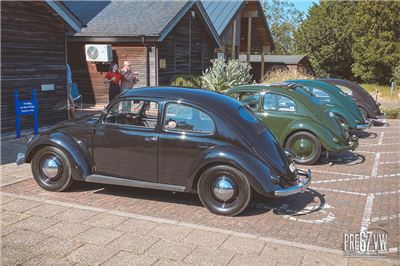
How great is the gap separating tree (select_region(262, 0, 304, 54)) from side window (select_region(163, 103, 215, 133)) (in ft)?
203

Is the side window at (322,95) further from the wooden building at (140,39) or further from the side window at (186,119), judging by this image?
the side window at (186,119)

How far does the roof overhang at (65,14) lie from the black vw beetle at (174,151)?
5.72 m

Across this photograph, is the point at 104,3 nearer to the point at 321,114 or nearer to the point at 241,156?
the point at 321,114

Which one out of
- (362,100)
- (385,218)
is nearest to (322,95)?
(362,100)

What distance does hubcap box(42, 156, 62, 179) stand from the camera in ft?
20.5

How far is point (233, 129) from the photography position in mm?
5582

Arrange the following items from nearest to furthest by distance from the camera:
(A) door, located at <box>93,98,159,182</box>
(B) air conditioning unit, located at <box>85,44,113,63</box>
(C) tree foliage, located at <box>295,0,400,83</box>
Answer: (A) door, located at <box>93,98,159,182</box>, (B) air conditioning unit, located at <box>85,44,113,63</box>, (C) tree foliage, located at <box>295,0,400,83</box>

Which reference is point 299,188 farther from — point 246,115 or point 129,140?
point 129,140

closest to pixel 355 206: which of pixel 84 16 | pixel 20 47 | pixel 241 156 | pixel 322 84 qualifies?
pixel 241 156

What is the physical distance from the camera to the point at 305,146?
873 centimetres

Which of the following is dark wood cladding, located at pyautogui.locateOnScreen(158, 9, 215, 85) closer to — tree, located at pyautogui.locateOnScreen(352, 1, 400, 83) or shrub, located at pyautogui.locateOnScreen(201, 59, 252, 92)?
shrub, located at pyautogui.locateOnScreen(201, 59, 252, 92)

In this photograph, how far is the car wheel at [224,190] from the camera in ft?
17.7

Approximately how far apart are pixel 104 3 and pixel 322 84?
12015 mm

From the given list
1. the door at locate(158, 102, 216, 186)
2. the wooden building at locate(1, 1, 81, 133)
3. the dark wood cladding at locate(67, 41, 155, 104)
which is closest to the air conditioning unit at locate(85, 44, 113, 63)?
the dark wood cladding at locate(67, 41, 155, 104)
